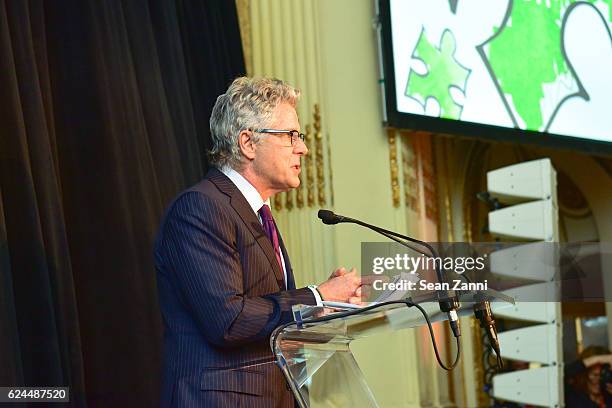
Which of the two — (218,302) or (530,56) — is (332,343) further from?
(530,56)

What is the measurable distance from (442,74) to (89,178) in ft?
7.54

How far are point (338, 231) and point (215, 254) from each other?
2768 millimetres

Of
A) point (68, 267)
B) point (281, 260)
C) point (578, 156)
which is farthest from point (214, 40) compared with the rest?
point (578, 156)

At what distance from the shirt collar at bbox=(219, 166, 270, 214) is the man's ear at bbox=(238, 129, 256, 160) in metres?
0.06

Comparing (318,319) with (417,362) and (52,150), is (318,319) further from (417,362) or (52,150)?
(417,362)

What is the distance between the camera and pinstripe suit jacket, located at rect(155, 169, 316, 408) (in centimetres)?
228

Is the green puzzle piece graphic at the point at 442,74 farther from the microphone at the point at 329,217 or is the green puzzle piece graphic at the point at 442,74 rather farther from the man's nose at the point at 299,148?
the microphone at the point at 329,217

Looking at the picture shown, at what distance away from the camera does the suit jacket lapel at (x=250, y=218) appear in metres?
2.47

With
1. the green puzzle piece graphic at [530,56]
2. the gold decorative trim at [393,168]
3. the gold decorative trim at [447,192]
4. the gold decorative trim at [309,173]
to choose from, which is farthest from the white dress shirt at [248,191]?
the gold decorative trim at [447,192]

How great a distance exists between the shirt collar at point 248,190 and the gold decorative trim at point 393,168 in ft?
9.09

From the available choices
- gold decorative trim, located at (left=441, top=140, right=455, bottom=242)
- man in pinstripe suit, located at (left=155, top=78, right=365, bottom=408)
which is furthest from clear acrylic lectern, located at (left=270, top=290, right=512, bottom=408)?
gold decorative trim, located at (left=441, top=140, right=455, bottom=242)

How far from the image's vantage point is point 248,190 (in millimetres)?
2588

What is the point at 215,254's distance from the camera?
2.33 meters
